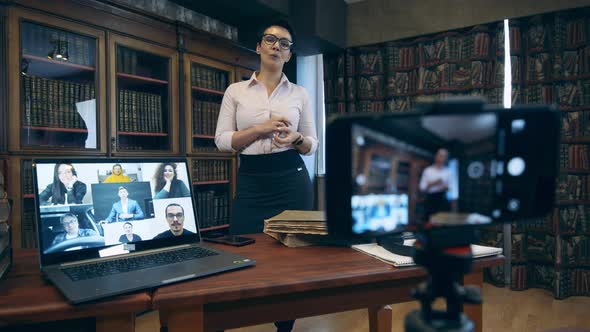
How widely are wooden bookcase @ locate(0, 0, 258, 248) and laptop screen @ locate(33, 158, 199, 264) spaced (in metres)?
1.32

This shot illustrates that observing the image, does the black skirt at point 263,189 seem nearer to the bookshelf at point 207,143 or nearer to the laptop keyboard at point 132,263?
the laptop keyboard at point 132,263

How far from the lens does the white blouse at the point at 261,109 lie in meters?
1.50

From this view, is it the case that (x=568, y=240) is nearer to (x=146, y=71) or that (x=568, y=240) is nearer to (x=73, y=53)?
(x=146, y=71)

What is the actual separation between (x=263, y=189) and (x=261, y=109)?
1.06 ft

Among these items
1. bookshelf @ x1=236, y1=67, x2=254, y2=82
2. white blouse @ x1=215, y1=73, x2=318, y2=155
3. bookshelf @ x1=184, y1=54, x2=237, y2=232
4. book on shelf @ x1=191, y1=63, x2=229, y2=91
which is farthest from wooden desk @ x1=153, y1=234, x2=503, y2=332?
bookshelf @ x1=236, y1=67, x2=254, y2=82

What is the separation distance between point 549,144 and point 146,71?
104 inches

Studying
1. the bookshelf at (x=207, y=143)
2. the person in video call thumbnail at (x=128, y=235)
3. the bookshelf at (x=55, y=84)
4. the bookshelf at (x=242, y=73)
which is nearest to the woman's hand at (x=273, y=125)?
the person in video call thumbnail at (x=128, y=235)

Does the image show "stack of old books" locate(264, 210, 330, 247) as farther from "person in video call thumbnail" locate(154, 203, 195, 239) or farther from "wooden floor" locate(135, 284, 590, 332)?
"wooden floor" locate(135, 284, 590, 332)

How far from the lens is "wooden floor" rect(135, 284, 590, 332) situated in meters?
2.21

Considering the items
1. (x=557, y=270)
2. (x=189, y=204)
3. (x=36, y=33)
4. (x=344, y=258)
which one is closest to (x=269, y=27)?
(x=189, y=204)

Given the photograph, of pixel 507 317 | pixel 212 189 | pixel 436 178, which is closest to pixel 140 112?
pixel 212 189

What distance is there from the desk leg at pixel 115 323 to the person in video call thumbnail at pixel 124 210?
0.90ft

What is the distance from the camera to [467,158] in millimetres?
→ 458

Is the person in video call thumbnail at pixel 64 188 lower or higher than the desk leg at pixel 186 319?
higher
